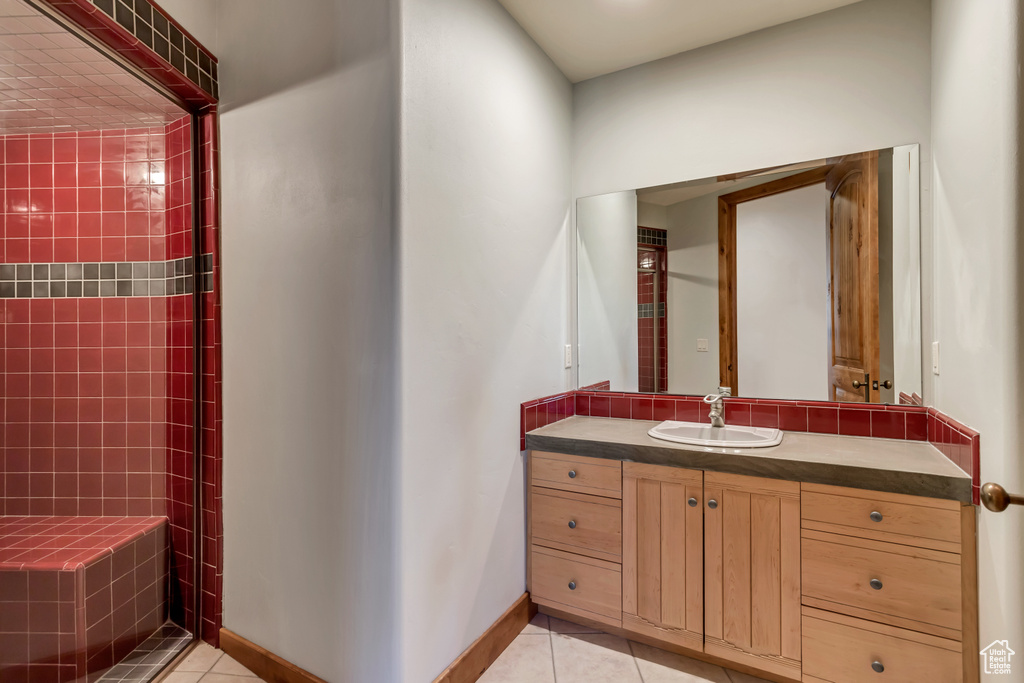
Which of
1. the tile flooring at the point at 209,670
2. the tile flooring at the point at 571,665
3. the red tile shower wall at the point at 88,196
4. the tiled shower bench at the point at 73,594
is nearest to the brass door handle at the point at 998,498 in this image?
the tile flooring at the point at 571,665

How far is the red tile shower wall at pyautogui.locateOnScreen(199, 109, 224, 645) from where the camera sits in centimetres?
189

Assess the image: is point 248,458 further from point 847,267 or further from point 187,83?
point 847,267

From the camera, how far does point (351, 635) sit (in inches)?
59.6

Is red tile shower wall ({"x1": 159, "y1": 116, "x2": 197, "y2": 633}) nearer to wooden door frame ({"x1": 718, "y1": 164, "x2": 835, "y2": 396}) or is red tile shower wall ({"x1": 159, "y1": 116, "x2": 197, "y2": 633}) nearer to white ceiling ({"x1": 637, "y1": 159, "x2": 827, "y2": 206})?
white ceiling ({"x1": 637, "y1": 159, "x2": 827, "y2": 206})

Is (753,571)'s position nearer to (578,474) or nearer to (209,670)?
(578,474)

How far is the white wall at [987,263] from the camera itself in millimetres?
1108

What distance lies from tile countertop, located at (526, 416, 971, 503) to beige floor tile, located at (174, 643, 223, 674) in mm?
1424

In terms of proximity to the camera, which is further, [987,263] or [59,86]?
[59,86]

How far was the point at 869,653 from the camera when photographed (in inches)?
59.0

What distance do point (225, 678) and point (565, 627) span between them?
1289 mm

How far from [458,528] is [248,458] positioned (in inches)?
32.9

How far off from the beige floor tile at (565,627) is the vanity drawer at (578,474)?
602 mm

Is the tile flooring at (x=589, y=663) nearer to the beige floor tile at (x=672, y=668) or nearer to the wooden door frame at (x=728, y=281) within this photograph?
the beige floor tile at (x=672, y=668)

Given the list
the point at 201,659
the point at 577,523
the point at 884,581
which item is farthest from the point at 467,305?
the point at 201,659
